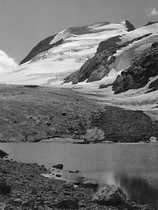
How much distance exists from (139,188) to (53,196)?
11.9m

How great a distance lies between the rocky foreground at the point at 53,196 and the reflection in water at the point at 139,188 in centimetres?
272

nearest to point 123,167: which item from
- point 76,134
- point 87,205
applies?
point 87,205

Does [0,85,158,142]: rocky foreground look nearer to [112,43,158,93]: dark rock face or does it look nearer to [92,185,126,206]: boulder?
[112,43,158,93]: dark rock face

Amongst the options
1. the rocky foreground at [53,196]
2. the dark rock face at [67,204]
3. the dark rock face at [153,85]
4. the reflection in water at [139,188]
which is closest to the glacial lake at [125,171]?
the reflection in water at [139,188]

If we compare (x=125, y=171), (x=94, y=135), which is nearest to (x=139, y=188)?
(x=125, y=171)

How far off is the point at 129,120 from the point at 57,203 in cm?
9488

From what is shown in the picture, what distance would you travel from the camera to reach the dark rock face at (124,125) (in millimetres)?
113938

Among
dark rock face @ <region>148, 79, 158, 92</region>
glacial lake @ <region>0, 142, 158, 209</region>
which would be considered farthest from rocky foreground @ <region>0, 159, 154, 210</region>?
dark rock face @ <region>148, 79, 158, 92</region>

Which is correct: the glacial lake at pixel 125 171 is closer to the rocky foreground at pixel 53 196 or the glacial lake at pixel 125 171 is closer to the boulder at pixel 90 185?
the boulder at pixel 90 185

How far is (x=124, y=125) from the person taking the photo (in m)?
120

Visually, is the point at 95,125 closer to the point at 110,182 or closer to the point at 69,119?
the point at 69,119

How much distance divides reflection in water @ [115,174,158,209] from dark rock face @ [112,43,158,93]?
5579 inches

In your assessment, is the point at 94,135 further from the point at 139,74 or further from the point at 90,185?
the point at 139,74

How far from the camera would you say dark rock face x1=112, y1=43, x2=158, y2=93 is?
190m
